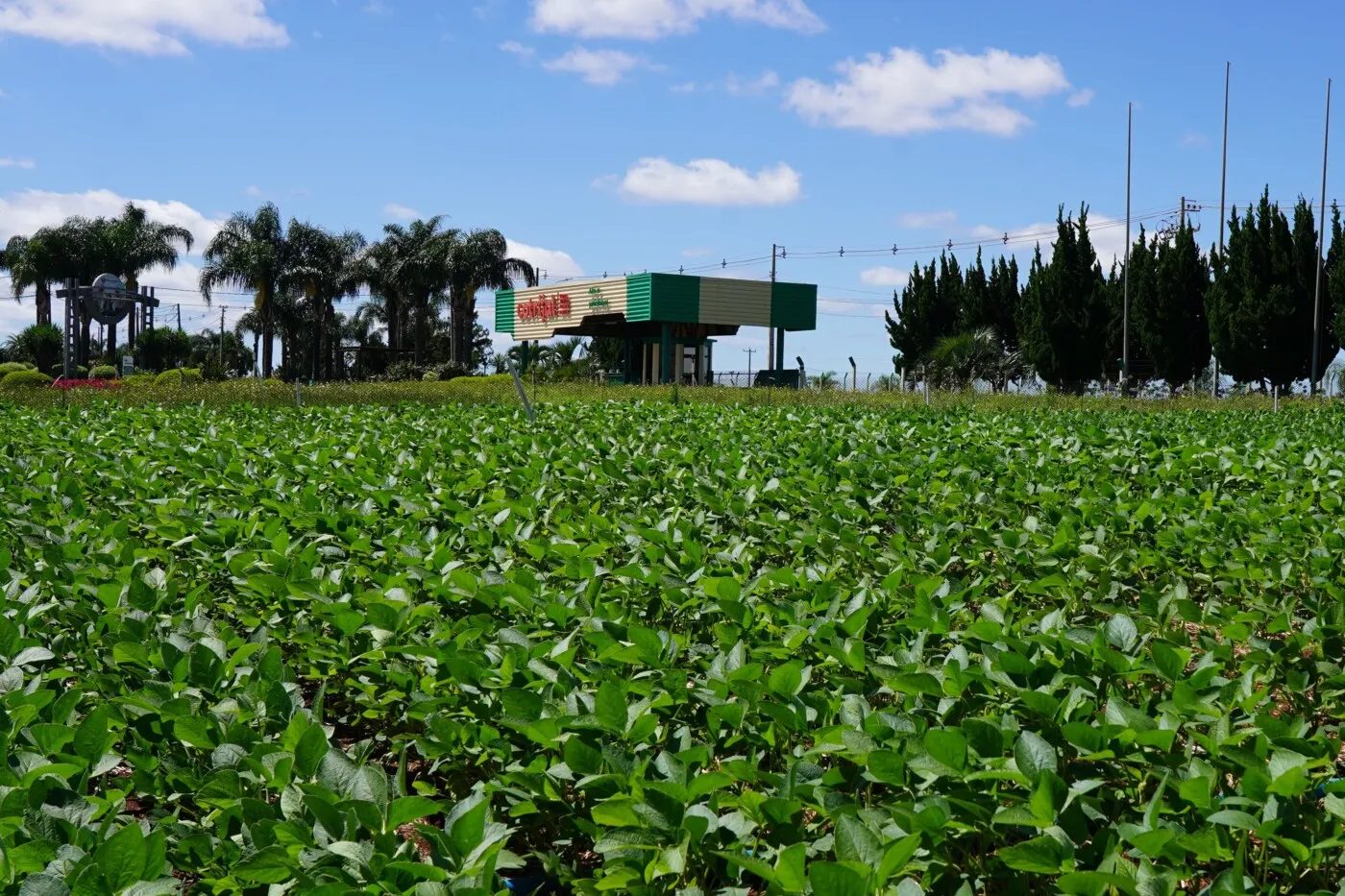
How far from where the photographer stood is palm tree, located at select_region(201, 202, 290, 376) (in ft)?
179

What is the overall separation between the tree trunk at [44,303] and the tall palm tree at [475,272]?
81.5 feet

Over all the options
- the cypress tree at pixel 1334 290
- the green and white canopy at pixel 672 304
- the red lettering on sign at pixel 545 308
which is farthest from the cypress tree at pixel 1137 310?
the red lettering on sign at pixel 545 308

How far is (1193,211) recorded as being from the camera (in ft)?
167

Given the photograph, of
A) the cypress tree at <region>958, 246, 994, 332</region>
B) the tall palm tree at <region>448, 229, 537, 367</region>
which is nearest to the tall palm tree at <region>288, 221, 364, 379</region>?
the tall palm tree at <region>448, 229, 537, 367</region>

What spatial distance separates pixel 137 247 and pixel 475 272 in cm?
1966

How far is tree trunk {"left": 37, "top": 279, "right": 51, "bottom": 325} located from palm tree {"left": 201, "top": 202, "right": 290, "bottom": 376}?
15.3 meters

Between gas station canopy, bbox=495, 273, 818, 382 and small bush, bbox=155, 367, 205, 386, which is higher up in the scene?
gas station canopy, bbox=495, 273, 818, 382

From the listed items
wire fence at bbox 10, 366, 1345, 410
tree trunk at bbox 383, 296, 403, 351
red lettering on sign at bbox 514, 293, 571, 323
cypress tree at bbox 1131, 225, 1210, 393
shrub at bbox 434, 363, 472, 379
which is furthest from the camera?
tree trunk at bbox 383, 296, 403, 351

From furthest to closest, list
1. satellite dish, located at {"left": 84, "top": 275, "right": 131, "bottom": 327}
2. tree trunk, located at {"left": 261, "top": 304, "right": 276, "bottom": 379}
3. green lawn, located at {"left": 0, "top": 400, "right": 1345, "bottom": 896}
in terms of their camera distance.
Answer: tree trunk, located at {"left": 261, "top": 304, "right": 276, "bottom": 379} → satellite dish, located at {"left": 84, "top": 275, "right": 131, "bottom": 327} → green lawn, located at {"left": 0, "top": 400, "right": 1345, "bottom": 896}

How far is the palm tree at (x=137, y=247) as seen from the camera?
2414 inches

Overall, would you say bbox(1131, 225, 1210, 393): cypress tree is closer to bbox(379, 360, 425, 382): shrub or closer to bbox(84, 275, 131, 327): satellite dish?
bbox(379, 360, 425, 382): shrub

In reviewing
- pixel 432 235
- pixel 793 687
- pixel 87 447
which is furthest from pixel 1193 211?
pixel 793 687

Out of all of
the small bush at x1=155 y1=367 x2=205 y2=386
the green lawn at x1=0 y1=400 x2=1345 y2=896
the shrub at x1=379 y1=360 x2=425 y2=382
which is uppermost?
the shrub at x1=379 y1=360 x2=425 y2=382

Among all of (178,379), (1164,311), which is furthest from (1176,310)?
(178,379)
